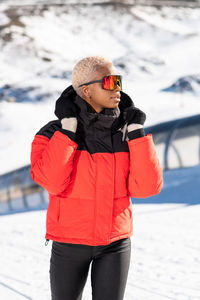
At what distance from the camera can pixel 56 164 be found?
1.70 m

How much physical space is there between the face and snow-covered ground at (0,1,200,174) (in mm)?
26210

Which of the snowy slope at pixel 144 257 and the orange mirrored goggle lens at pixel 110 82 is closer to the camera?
the orange mirrored goggle lens at pixel 110 82

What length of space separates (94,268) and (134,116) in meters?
0.67

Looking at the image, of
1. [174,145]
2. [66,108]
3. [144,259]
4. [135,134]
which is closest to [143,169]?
[135,134]

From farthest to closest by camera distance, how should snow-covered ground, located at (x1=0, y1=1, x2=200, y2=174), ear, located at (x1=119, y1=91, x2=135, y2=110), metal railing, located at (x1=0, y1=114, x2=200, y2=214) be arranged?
1. snow-covered ground, located at (x1=0, y1=1, x2=200, y2=174)
2. metal railing, located at (x1=0, y1=114, x2=200, y2=214)
3. ear, located at (x1=119, y1=91, x2=135, y2=110)

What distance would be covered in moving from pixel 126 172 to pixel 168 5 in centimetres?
17730

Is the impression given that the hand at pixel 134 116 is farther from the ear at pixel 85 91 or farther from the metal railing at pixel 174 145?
the metal railing at pixel 174 145

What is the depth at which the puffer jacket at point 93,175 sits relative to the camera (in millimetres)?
1721

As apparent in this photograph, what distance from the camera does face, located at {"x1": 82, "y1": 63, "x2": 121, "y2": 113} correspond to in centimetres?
175

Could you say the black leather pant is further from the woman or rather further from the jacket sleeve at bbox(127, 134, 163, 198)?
the jacket sleeve at bbox(127, 134, 163, 198)

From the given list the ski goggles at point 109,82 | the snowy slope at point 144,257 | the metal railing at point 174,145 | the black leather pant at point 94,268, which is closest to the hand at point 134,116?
the ski goggles at point 109,82

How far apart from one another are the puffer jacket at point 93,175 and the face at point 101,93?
29mm

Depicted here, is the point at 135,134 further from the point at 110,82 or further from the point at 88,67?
the point at 88,67

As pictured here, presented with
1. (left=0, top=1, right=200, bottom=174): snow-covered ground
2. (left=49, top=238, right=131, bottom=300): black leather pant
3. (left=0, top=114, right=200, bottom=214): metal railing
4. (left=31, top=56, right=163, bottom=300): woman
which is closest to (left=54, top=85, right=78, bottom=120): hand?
(left=31, top=56, right=163, bottom=300): woman
